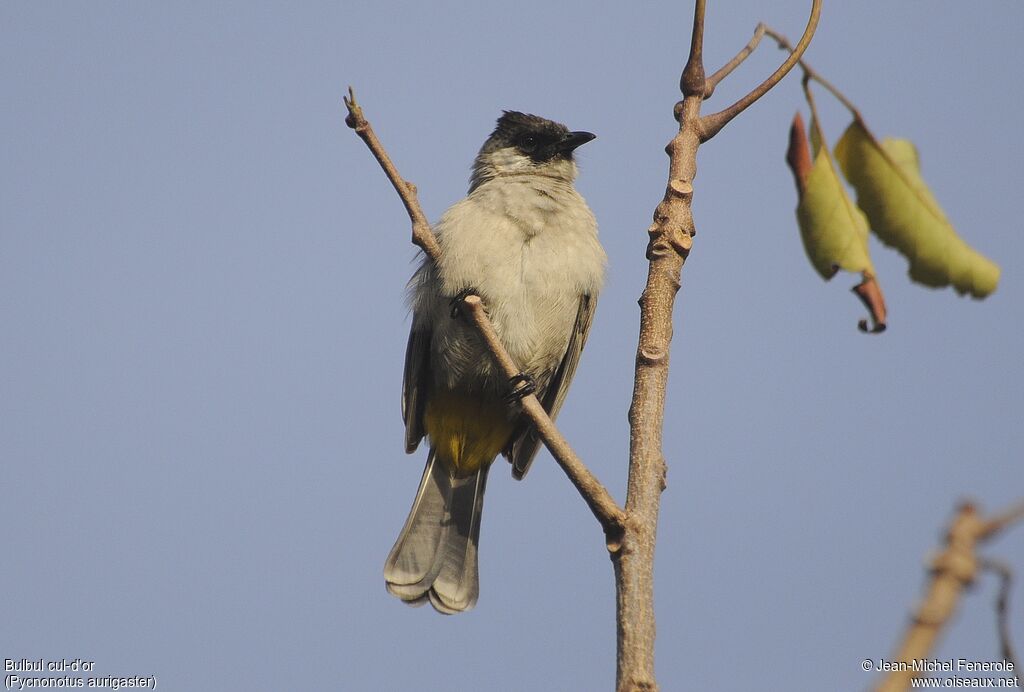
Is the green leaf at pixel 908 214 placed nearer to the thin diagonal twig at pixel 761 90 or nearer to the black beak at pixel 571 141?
the thin diagonal twig at pixel 761 90

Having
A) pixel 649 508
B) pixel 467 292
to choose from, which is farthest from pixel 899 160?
pixel 467 292

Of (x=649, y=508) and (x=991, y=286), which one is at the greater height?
(x=991, y=286)

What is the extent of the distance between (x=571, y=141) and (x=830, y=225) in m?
4.05

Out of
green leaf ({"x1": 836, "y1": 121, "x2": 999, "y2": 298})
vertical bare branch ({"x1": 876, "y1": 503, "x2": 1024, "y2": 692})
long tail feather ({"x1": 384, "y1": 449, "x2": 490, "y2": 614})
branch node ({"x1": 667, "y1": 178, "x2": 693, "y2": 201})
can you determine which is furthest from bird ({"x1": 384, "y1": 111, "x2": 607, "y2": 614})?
vertical bare branch ({"x1": 876, "y1": 503, "x2": 1024, "y2": 692})

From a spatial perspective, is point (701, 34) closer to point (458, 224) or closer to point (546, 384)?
point (458, 224)

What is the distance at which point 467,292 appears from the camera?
487 cm

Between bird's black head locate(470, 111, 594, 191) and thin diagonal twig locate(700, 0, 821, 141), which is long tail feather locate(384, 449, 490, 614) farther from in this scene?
thin diagonal twig locate(700, 0, 821, 141)

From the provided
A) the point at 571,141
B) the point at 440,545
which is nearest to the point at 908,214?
the point at 440,545

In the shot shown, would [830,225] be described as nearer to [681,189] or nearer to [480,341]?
[681,189]

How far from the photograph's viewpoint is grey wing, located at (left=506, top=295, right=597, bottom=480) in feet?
17.8

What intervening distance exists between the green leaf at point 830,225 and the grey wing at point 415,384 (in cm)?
345

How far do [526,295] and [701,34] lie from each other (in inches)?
105

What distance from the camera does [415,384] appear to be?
17.9ft

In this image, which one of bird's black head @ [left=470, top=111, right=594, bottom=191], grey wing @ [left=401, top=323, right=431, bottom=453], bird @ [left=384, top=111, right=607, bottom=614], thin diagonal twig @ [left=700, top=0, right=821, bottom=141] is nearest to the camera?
thin diagonal twig @ [left=700, top=0, right=821, bottom=141]
